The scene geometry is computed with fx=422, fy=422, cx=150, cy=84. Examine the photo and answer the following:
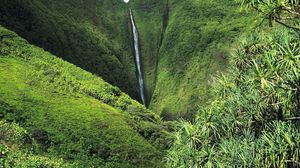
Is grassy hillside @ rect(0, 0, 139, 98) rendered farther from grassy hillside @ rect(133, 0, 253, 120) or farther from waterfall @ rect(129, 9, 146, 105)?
grassy hillside @ rect(133, 0, 253, 120)

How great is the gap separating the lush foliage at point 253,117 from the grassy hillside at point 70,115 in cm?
2435

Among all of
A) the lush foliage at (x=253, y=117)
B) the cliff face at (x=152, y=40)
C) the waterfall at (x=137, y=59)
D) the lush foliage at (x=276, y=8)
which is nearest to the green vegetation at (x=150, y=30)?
the cliff face at (x=152, y=40)

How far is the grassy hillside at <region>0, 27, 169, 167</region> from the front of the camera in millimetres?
61094

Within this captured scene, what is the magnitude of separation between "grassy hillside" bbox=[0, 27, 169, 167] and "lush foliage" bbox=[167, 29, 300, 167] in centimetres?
2435

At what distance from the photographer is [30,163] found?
136 feet

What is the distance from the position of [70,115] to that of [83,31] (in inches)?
2638

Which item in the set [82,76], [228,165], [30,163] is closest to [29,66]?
[82,76]

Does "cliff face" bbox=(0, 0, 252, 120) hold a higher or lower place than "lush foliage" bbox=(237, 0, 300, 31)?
lower

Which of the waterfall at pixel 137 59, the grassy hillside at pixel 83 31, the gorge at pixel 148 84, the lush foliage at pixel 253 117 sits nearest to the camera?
the lush foliage at pixel 253 117

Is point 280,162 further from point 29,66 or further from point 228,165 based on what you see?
point 29,66

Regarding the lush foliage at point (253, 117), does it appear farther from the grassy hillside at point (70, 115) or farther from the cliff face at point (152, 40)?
the cliff face at point (152, 40)

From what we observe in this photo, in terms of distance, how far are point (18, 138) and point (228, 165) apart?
3183cm

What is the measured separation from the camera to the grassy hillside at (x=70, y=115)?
61.1 metres

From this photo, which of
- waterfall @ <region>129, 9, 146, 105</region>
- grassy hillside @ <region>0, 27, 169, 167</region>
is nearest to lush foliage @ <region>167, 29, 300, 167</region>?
grassy hillside @ <region>0, 27, 169, 167</region>
